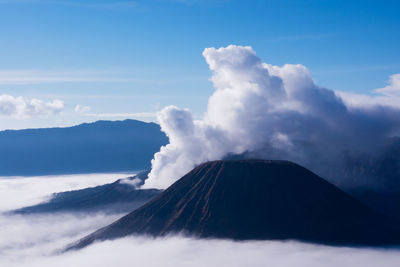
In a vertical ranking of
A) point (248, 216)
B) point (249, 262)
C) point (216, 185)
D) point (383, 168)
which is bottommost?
point (249, 262)

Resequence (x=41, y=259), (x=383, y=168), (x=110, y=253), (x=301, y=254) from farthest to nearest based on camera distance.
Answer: (x=383, y=168) < (x=41, y=259) < (x=110, y=253) < (x=301, y=254)

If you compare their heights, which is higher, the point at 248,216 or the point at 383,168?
the point at 383,168

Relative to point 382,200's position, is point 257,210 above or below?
below

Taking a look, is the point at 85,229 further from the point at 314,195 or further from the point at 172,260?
the point at 314,195

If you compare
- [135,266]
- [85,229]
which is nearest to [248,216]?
[135,266]

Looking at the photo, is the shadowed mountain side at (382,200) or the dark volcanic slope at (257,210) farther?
the shadowed mountain side at (382,200)

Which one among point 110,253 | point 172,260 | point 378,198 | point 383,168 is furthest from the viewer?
point 383,168

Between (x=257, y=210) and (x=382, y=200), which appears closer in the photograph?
(x=257, y=210)

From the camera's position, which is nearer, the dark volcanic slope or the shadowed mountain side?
the dark volcanic slope
